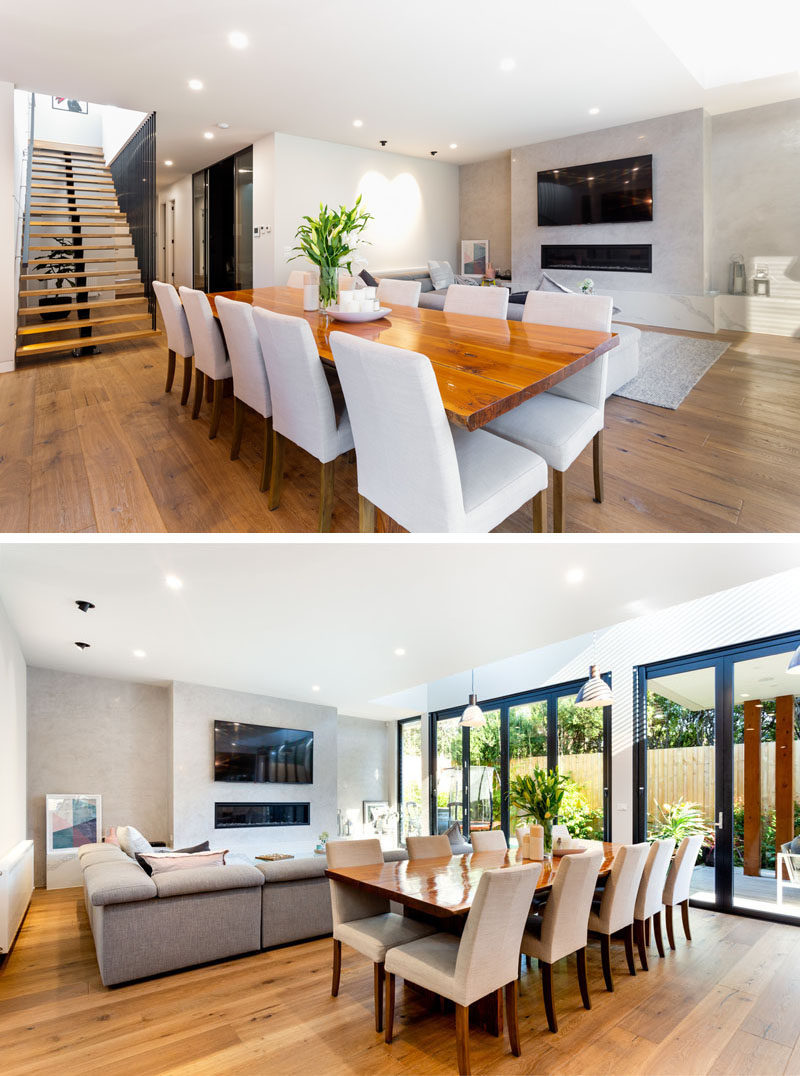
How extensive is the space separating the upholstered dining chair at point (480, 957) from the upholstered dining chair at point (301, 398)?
5.63ft

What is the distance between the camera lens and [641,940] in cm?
399

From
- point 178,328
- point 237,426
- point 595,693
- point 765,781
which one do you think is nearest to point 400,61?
point 178,328

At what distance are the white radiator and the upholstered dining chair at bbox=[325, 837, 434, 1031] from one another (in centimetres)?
205

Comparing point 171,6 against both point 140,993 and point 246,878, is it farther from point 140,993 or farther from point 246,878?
point 140,993

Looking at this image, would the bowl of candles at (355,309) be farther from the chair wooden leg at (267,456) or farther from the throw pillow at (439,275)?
the throw pillow at (439,275)

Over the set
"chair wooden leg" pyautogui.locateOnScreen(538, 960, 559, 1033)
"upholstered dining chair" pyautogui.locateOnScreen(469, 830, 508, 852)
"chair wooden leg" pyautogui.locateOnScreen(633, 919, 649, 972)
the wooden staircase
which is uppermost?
the wooden staircase

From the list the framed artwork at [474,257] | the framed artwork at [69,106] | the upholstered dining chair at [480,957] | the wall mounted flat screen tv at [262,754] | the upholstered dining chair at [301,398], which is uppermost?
the framed artwork at [69,106]

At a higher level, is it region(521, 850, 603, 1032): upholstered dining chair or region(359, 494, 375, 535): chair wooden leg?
region(359, 494, 375, 535): chair wooden leg

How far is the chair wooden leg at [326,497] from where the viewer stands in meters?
3.33

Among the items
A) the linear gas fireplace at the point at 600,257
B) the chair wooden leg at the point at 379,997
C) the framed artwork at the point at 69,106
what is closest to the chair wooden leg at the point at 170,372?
the chair wooden leg at the point at 379,997

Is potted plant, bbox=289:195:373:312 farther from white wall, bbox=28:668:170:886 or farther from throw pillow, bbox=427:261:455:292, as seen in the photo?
white wall, bbox=28:668:170:886

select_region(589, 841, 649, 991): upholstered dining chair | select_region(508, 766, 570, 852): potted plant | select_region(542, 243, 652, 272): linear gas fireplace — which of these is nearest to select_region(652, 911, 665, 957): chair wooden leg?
select_region(589, 841, 649, 991): upholstered dining chair

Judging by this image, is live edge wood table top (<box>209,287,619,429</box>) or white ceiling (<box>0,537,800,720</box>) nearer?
live edge wood table top (<box>209,287,619,429</box>)

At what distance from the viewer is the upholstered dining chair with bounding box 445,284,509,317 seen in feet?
15.0
